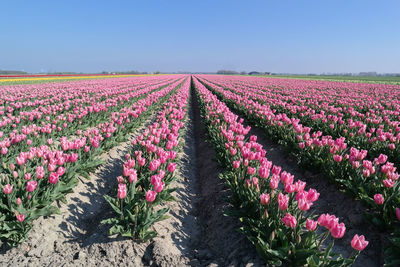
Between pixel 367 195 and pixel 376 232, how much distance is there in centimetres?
57

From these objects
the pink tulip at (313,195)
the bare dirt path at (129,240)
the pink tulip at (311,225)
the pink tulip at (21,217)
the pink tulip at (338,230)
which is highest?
the pink tulip at (313,195)

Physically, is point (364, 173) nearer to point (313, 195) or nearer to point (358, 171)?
point (358, 171)

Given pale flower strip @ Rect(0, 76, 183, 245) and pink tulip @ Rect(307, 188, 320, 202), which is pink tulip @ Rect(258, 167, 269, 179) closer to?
pink tulip @ Rect(307, 188, 320, 202)

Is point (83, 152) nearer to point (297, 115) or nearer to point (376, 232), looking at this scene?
point (376, 232)

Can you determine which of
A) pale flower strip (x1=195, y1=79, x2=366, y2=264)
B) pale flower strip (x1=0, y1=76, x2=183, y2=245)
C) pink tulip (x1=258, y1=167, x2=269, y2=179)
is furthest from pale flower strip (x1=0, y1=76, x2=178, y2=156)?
pink tulip (x1=258, y1=167, x2=269, y2=179)

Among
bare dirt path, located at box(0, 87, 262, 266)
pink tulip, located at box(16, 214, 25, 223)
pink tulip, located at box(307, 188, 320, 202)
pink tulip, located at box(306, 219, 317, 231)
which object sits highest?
pink tulip, located at box(307, 188, 320, 202)

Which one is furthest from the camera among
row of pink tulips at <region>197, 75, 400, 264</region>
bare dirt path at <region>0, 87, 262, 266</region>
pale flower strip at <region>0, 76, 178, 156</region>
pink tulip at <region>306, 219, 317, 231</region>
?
pale flower strip at <region>0, 76, 178, 156</region>

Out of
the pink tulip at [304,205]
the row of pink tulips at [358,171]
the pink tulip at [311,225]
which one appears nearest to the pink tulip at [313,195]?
the pink tulip at [304,205]

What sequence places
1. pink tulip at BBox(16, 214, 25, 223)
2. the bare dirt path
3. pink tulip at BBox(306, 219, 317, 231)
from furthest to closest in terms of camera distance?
the bare dirt path < pink tulip at BBox(16, 214, 25, 223) < pink tulip at BBox(306, 219, 317, 231)

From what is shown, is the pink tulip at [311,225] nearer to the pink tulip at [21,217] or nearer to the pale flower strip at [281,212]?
the pale flower strip at [281,212]

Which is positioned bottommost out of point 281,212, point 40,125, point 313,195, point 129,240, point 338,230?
point 129,240

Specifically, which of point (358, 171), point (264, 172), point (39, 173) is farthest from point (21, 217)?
point (358, 171)

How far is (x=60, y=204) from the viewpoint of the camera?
Answer: 13.4 ft

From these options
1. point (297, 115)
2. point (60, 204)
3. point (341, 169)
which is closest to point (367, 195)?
point (341, 169)
